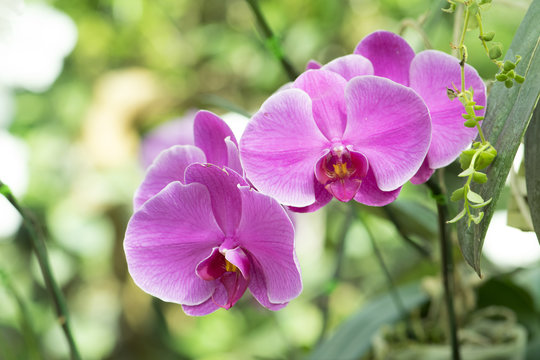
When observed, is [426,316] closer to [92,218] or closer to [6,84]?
[92,218]

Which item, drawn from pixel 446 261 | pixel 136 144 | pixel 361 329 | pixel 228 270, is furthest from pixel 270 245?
pixel 136 144

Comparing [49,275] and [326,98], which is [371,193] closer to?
[326,98]

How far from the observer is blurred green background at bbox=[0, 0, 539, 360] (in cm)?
111

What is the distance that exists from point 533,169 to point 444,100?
5 cm

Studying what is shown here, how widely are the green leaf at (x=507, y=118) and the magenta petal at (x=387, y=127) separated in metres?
0.03

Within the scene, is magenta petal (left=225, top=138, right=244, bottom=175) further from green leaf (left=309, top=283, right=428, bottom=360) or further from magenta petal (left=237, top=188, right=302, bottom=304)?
green leaf (left=309, top=283, right=428, bottom=360)

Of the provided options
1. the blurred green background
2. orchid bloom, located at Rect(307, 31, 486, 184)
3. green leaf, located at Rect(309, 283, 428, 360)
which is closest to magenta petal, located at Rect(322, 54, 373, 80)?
orchid bloom, located at Rect(307, 31, 486, 184)

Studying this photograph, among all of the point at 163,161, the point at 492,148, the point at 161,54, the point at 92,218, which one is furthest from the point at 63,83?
the point at 492,148

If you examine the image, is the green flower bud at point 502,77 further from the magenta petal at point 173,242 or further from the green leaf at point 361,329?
the green leaf at point 361,329

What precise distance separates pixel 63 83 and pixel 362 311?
1093 mm

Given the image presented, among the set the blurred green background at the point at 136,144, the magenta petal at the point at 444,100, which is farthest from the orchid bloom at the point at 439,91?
the blurred green background at the point at 136,144

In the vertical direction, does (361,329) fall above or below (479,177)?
below

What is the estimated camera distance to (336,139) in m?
0.25

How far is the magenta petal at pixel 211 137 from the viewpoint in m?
0.27
